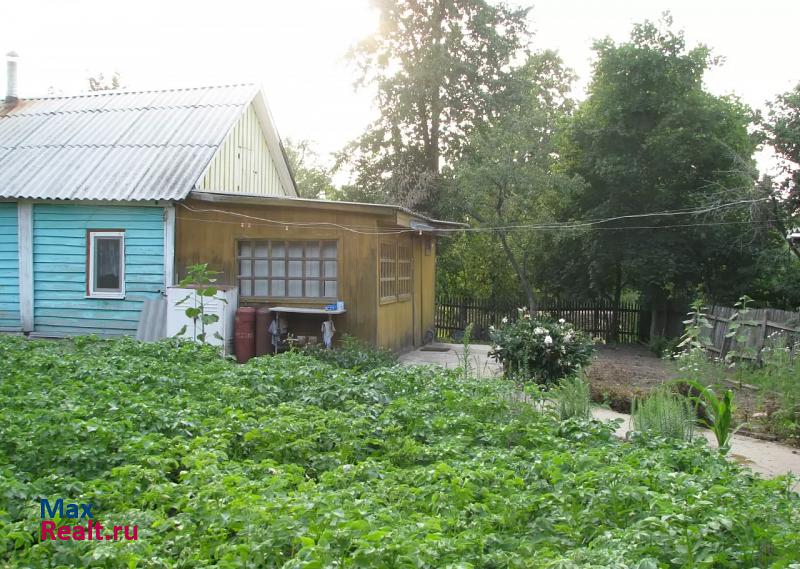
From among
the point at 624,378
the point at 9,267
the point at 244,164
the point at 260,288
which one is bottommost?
the point at 624,378

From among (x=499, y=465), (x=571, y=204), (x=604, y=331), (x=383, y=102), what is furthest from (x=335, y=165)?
(x=499, y=465)

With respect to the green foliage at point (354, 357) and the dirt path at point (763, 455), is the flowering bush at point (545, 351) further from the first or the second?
the dirt path at point (763, 455)

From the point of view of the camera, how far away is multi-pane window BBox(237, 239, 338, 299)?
40.1 feet

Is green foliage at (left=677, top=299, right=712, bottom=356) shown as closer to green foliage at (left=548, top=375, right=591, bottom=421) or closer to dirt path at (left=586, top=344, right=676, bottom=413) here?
dirt path at (left=586, top=344, right=676, bottom=413)

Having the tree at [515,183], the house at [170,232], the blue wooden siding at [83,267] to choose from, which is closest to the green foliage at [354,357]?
the house at [170,232]

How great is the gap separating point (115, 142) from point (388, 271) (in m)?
6.21

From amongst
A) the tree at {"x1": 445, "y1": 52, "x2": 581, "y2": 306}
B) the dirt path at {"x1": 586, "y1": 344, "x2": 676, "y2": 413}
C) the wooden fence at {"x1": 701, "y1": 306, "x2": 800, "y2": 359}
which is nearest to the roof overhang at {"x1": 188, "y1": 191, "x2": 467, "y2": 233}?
the dirt path at {"x1": 586, "y1": 344, "x2": 676, "y2": 413}

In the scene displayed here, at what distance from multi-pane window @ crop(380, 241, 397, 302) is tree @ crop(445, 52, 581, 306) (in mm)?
5128

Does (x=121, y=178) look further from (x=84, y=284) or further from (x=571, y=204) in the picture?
(x=571, y=204)

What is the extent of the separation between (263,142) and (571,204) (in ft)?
30.7

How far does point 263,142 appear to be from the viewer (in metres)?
17.7

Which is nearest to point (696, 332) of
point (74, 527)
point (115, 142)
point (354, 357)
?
point (354, 357)

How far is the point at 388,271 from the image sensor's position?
518 inches

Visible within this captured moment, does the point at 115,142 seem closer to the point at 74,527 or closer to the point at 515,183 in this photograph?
the point at 515,183
